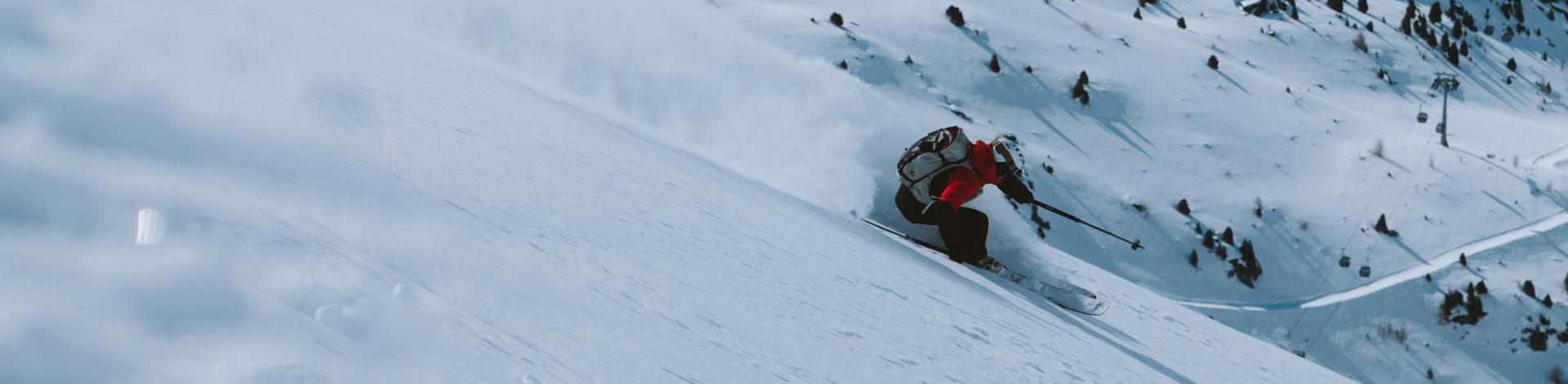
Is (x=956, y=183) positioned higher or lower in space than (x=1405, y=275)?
higher

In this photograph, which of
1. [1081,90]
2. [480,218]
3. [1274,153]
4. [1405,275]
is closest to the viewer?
[480,218]

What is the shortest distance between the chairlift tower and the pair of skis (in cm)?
4168

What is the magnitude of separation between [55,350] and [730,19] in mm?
45233

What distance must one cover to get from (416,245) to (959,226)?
7486mm

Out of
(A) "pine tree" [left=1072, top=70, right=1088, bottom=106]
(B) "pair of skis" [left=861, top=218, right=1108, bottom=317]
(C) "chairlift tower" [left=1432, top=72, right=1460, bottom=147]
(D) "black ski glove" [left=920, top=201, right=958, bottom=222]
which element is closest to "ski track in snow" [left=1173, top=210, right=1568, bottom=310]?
(C) "chairlift tower" [left=1432, top=72, right=1460, bottom=147]

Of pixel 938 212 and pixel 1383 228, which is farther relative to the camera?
pixel 1383 228

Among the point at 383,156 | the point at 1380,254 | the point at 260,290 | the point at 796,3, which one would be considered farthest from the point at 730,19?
the point at 260,290

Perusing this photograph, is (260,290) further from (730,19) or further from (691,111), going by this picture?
(730,19)

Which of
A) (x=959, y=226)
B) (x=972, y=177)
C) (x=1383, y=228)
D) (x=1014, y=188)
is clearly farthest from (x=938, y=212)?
(x=1383, y=228)

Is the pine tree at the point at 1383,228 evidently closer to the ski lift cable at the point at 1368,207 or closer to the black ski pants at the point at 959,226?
the ski lift cable at the point at 1368,207

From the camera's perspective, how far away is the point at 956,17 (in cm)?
5056

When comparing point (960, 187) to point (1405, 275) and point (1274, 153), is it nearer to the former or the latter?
point (1405, 275)

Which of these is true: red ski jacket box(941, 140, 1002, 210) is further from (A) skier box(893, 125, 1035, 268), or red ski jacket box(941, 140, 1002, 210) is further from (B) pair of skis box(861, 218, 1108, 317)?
(B) pair of skis box(861, 218, 1108, 317)

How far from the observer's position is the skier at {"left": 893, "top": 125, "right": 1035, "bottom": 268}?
10.9 metres
